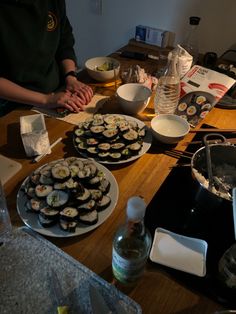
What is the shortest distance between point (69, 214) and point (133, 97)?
60 cm

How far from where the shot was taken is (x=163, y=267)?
0.65 m

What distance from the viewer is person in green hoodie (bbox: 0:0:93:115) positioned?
1110mm

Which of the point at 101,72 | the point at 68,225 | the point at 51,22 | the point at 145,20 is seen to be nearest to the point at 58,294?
the point at 68,225

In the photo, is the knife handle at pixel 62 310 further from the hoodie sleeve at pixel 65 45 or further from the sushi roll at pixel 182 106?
the hoodie sleeve at pixel 65 45

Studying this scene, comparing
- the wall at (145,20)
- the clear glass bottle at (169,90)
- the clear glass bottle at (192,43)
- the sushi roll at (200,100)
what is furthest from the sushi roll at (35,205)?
the wall at (145,20)

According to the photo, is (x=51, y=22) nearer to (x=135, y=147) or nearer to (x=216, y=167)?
(x=135, y=147)

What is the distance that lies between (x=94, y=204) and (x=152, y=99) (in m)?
0.62

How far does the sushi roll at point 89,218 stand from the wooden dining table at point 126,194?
3cm

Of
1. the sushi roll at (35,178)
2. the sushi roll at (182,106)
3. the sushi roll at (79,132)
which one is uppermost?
the sushi roll at (182,106)

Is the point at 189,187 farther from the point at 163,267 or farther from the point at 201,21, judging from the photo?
the point at 201,21

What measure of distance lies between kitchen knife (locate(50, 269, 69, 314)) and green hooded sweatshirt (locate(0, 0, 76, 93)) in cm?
86

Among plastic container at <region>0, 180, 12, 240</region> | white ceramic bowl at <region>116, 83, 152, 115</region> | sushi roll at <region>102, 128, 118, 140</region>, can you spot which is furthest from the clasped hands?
plastic container at <region>0, 180, 12, 240</region>

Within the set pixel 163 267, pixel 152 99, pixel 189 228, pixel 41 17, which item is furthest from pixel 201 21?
pixel 163 267

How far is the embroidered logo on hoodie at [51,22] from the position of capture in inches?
49.7
